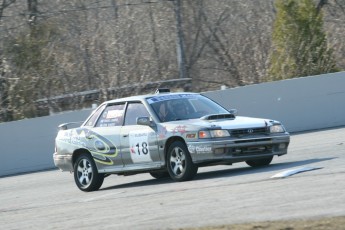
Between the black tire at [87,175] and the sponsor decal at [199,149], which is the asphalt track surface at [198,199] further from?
the sponsor decal at [199,149]

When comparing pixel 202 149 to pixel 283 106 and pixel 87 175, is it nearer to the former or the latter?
pixel 87 175

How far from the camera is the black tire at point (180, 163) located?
1362 centimetres

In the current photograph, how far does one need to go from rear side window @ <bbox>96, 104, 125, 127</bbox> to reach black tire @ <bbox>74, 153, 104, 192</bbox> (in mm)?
643

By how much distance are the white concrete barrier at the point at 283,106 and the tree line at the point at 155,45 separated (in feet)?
16.6

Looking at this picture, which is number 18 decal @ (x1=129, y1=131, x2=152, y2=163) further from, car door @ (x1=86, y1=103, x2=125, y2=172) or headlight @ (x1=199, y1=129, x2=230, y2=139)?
headlight @ (x1=199, y1=129, x2=230, y2=139)

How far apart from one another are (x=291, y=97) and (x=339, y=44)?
416 inches

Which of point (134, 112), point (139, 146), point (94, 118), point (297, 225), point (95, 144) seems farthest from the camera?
point (94, 118)

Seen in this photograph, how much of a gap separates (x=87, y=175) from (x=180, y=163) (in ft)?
6.87

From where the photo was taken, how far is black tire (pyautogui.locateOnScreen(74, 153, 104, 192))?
15016 millimetres

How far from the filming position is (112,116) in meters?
15.0

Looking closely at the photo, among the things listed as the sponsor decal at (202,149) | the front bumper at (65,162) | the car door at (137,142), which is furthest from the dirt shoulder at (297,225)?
the front bumper at (65,162)

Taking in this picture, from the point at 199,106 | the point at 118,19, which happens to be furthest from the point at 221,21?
the point at 199,106

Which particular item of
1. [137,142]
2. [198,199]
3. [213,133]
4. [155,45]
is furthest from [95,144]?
[155,45]

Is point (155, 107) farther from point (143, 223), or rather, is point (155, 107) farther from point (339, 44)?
point (339, 44)
